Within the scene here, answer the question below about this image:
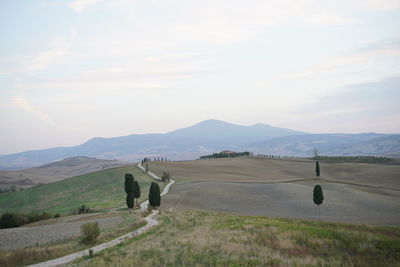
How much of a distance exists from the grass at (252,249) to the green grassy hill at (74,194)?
36466 millimetres

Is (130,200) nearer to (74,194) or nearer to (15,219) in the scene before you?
(15,219)

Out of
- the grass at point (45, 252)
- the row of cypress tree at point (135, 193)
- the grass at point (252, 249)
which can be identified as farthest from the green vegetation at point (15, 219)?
the grass at point (252, 249)

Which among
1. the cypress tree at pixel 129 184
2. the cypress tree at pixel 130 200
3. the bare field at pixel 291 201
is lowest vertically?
the bare field at pixel 291 201

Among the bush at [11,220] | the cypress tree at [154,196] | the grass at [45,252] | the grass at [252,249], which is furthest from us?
the cypress tree at [154,196]

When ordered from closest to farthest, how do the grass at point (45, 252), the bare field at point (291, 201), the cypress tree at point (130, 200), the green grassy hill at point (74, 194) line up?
the grass at point (45, 252)
the cypress tree at point (130, 200)
the bare field at point (291, 201)
the green grassy hill at point (74, 194)

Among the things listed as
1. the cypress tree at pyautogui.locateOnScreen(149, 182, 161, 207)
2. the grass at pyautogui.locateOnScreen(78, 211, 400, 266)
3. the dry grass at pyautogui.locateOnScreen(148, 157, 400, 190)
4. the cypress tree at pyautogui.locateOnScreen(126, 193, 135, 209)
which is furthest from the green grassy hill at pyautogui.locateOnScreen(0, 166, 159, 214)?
the grass at pyautogui.locateOnScreen(78, 211, 400, 266)

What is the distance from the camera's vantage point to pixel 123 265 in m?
Answer: 16.4

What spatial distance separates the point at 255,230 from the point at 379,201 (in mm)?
38324

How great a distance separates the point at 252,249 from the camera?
19.5 meters

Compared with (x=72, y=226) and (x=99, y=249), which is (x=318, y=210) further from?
(x=99, y=249)

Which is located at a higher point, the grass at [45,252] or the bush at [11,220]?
the grass at [45,252]

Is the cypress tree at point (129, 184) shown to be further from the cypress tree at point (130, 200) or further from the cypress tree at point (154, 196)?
the cypress tree at point (154, 196)

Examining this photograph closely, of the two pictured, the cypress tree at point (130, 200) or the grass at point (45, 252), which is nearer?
the grass at point (45, 252)

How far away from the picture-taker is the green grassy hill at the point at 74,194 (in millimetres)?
67875
